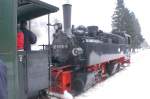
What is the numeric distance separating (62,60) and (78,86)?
117cm

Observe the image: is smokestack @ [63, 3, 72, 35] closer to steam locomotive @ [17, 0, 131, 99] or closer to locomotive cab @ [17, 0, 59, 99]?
steam locomotive @ [17, 0, 131, 99]

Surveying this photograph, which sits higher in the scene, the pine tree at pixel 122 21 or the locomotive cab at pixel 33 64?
the pine tree at pixel 122 21

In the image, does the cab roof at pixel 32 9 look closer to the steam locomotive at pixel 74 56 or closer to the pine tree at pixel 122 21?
the steam locomotive at pixel 74 56

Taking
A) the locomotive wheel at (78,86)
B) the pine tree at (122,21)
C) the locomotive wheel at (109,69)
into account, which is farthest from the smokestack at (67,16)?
the pine tree at (122,21)

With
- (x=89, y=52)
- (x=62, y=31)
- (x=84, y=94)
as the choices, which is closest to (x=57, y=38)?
(x=62, y=31)

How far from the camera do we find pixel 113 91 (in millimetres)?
11797

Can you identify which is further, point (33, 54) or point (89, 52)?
point (89, 52)

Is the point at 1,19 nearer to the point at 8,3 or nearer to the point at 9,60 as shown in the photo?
the point at 8,3

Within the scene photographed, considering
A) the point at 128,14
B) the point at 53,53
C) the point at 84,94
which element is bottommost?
the point at 84,94

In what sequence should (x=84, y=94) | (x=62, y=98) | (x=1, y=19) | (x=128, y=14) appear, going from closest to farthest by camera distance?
(x=1, y=19) < (x=62, y=98) < (x=84, y=94) < (x=128, y=14)

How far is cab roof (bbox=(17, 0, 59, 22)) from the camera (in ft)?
22.7

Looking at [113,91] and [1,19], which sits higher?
[1,19]

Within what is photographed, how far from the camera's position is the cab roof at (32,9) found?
22.7 ft

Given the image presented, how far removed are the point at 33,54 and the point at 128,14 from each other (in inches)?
2269
